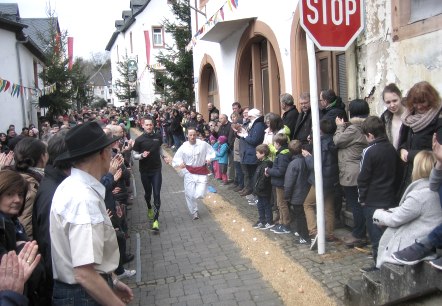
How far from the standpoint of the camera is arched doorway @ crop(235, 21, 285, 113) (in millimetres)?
10875

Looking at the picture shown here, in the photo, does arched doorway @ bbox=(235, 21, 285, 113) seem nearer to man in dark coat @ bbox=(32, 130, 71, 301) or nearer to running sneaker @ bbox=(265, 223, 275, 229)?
running sneaker @ bbox=(265, 223, 275, 229)

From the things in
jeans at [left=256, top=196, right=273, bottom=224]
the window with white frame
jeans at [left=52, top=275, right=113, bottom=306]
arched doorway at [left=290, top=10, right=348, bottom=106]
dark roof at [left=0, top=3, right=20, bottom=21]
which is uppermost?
the window with white frame

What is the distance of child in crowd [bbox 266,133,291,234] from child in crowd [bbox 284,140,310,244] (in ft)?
0.87

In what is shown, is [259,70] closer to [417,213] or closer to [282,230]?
[282,230]

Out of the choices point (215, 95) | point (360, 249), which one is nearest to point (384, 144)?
point (360, 249)

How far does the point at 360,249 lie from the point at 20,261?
4431mm

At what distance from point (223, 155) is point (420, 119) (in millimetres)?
6903

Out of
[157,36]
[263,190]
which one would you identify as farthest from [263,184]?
[157,36]

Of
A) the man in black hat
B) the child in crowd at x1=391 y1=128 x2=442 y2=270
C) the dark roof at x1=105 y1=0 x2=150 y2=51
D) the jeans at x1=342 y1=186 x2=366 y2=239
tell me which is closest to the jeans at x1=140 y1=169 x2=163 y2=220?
the jeans at x1=342 y1=186 x2=366 y2=239

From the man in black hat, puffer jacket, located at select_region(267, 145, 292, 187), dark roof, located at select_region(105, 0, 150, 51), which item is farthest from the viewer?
dark roof, located at select_region(105, 0, 150, 51)

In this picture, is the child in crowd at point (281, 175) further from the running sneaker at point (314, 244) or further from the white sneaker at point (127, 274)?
the white sneaker at point (127, 274)

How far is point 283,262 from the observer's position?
5566 millimetres

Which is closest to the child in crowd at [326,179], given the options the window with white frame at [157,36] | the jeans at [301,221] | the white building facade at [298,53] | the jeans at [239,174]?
the jeans at [301,221]

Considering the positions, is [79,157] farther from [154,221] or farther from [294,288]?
[154,221]
